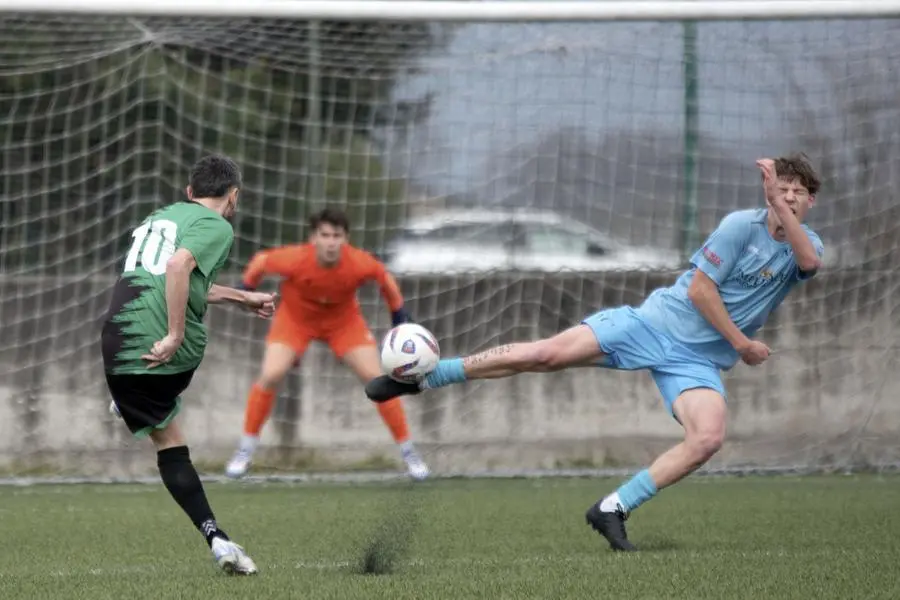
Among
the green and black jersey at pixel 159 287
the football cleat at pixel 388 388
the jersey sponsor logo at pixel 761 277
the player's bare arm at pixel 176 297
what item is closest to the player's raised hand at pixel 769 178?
the jersey sponsor logo at pixel 761 277

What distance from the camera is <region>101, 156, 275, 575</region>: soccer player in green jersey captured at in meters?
6.14

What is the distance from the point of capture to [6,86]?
37.6ft

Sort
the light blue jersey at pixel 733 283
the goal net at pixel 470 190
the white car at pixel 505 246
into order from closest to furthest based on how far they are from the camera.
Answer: the light blue jersey at pixel 733 283
the goal net at pixel 470 190
the white car at pixel 505 246

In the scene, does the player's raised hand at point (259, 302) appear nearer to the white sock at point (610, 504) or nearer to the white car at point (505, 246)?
the white sock at point (610, 504)

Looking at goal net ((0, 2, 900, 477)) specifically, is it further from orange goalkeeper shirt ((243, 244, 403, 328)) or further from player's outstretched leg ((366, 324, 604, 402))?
player's outstretched leg ((366, 324, 604, 402))

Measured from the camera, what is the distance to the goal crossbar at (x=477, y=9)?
412 inches

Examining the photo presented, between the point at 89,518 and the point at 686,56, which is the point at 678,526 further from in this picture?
the point at 686,56

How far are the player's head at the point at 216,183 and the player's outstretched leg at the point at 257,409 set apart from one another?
412 cm

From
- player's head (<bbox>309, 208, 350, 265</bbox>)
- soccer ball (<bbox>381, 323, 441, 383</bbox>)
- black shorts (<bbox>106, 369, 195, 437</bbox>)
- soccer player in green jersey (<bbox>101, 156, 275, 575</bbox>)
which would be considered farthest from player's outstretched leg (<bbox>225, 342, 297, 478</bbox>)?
black shorts (<bbox>106, 369, 195, 437</bbox>)

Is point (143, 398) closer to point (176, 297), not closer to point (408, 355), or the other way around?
point (176, 297)

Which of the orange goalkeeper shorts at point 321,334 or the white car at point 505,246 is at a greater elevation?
the white car at point 505,246

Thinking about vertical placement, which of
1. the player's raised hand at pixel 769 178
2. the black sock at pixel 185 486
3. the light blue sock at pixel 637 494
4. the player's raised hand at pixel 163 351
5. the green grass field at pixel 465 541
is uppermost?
the player's raised hand at pixel 769 178

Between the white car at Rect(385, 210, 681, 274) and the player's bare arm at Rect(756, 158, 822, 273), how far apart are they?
4759 millimetres

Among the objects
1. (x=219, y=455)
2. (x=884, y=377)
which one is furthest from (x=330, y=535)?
(x=884, y=377)
